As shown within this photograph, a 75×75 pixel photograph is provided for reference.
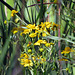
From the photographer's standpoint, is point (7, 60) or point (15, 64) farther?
point (7, 60)

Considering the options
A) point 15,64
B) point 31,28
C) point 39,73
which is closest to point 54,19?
point 31,28

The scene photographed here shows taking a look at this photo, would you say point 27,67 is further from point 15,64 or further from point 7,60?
point 15,64

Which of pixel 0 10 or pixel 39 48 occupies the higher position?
pixel 0 10

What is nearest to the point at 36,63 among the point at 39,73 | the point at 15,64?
the point at 39,73

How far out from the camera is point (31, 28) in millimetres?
586

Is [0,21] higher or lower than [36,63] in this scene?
higher

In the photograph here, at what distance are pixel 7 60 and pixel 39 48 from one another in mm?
140

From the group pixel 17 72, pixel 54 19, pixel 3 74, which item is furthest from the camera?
pixel 54 19

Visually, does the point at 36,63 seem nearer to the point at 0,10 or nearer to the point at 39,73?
the point at 39,73

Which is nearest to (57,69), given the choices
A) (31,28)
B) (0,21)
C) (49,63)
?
(49,63)

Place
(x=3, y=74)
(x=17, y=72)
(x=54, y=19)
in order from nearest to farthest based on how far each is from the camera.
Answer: (x=17, y=72), (x=3, y=74), (x=54, y=19)

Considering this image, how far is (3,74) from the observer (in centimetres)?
54

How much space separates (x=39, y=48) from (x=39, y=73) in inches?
4.3

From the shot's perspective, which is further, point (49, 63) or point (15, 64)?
point (49, 63)
